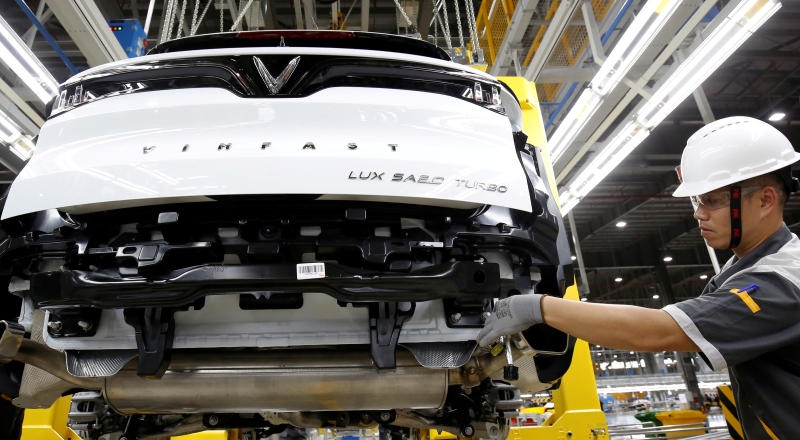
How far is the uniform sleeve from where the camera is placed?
1.21 meters

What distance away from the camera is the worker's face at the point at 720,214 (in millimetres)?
1460

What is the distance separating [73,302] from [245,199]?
0.54m

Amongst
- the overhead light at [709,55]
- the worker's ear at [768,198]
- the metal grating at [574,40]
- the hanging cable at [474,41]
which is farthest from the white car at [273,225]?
the metal grating at [574,40]

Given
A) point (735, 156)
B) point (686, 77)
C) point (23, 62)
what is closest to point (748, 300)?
point (735, 156)

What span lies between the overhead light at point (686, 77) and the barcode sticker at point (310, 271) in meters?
3.25

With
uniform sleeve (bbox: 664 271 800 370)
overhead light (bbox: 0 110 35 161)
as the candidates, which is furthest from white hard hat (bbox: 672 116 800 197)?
overhead light (bbox: 0 110 35 161)

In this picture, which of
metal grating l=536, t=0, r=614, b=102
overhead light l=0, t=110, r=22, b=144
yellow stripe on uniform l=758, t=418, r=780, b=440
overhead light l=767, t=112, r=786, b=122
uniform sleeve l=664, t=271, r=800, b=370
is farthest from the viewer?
overhead light l=767, t=112, r=786, b=122

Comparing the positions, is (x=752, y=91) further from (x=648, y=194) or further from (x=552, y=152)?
(x=552, y=152)

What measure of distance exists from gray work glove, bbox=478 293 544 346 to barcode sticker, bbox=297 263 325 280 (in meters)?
0.52

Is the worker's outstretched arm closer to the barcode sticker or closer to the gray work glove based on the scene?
the gray work glove

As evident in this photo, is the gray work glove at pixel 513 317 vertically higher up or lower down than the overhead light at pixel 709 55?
lower down

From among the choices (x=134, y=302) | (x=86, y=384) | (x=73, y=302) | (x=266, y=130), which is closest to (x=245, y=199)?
(x=266, y=130)

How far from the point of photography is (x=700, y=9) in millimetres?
3504

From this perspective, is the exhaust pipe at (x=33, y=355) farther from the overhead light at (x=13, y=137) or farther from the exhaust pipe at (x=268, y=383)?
the overhead light at (x=13, y=137)
